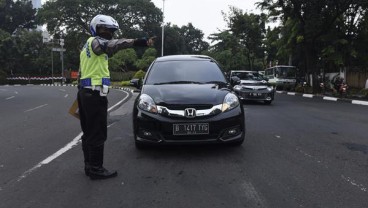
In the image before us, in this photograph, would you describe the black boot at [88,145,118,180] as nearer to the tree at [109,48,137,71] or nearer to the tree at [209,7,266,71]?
the tree at [209,7,266,71]

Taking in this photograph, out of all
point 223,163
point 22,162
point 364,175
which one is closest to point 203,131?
point 223,163

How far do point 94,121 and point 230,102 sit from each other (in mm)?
2095

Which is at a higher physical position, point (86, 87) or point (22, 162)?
point (86, 87)

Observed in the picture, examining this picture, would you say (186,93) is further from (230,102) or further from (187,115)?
(230,102)

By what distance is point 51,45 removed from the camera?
6075cm

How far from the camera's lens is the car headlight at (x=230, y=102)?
19.3ft

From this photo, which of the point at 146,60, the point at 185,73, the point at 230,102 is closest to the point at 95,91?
Result: the point at 230,102

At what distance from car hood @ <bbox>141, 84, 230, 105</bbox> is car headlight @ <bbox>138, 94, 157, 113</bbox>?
2.3 inches

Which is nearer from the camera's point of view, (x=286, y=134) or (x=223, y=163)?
(x=223, y=163)

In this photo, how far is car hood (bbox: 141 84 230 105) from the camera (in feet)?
19.1

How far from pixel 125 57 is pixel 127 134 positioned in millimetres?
47781

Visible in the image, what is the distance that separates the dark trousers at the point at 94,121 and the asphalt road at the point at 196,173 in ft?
1.07

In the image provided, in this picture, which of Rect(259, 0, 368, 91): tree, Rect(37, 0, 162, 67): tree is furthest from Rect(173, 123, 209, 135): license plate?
Rect(37, 0, 162, 67): tree

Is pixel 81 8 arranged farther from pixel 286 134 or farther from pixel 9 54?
pixel 286 134
